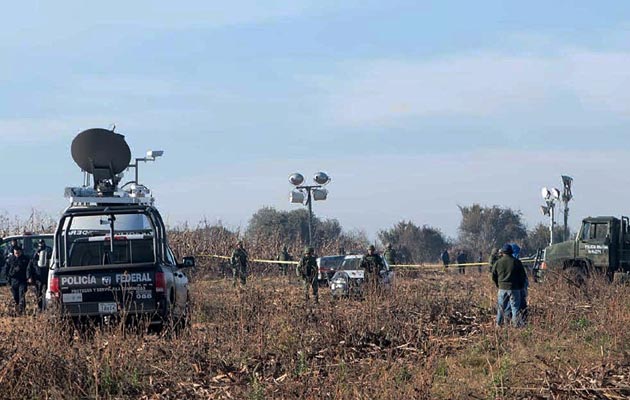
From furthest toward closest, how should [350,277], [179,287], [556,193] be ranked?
[556,193]
[350,277]
[179,287]

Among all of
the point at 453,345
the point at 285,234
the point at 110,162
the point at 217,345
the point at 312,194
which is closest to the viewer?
the point at 217,345

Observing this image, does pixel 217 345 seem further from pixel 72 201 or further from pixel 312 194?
pixel 312 194

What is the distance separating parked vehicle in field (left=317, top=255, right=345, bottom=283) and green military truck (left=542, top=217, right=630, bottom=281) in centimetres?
602

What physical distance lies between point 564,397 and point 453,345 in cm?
451

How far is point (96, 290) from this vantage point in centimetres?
1431

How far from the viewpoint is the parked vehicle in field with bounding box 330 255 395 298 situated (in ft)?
65.7

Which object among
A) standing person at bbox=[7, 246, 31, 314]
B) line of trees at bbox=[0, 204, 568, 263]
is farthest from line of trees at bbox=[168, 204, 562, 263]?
standing person at bbox=[7, 246, 31, 314]

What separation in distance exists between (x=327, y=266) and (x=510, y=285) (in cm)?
1219

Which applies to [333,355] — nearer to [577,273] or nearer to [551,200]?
[577,273]

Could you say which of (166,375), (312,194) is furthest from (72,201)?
(312,194)

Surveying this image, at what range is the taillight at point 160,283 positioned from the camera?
14375 millimetres

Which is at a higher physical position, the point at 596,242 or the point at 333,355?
the point at 596,242

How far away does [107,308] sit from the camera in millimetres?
14367

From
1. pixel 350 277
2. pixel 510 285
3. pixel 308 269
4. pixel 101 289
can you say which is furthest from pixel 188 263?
pixel 350 277
